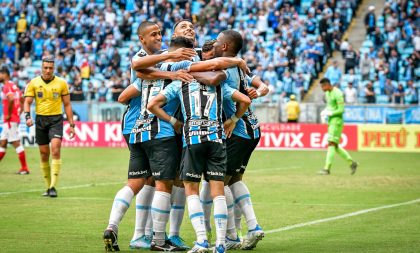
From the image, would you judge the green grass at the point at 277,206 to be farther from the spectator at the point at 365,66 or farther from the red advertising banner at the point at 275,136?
the spectator at the point at 365,66

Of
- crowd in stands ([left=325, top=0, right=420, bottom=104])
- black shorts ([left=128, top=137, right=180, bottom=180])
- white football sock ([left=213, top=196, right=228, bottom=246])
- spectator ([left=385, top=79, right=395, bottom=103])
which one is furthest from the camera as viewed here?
spectator ([left=385, top=79, right=395, bottom=103])

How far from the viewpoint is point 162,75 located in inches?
415

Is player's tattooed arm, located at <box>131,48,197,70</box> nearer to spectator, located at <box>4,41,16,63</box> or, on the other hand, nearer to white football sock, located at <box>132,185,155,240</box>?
white football sock, located at <box>132,185,155,240</box>

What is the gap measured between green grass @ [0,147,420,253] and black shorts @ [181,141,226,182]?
4.35ft

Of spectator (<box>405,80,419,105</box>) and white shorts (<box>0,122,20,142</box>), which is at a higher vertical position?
spectator (<box>405,80,419,105</box>)

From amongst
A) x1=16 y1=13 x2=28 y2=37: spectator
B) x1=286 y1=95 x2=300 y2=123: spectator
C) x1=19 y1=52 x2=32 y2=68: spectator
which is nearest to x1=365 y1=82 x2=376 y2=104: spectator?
x1=286 y1=95 x2=300 y2=123: spectator

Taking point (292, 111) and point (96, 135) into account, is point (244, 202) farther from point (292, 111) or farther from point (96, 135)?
point (96, 135)

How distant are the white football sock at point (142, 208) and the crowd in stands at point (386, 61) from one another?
2590cm

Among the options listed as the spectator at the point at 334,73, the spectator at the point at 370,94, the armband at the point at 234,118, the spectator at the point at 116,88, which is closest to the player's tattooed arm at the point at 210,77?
the armband at the point at 234,118

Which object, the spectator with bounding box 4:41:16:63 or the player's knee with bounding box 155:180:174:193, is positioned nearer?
the player's knee with bounding box 155:180:174:193

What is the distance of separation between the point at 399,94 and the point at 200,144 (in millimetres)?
27808

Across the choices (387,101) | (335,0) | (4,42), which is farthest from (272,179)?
(4,42)

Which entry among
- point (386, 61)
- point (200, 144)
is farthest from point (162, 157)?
point (386, 61)

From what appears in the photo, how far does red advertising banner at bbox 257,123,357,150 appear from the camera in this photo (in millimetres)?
35031
